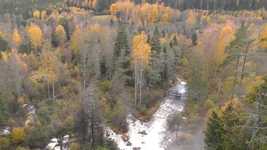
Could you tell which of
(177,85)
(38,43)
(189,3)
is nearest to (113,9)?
(189,3)

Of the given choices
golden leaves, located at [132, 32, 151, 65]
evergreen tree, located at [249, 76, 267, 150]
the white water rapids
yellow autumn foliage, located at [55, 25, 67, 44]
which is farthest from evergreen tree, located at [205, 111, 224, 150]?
yellow autumn foliage, located at [55, 25, 67, 44]

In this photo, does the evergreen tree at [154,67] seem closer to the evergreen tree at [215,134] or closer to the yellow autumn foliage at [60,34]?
the evergreen tree at [215,134]

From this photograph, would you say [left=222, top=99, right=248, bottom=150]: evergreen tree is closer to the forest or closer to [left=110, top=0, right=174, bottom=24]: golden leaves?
the forest

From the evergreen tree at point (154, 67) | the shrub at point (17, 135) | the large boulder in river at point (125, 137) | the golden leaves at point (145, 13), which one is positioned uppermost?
the golden leaves at point (145, 13)

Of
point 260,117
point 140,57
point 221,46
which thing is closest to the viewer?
point 260,117

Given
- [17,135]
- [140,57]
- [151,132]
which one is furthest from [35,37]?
[151,132]

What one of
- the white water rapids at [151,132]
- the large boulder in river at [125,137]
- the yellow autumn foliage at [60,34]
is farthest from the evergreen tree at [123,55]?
the yellow autumn foliage at [60,34]

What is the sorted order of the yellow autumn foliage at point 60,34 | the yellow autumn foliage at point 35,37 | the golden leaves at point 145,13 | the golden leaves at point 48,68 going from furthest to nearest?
the golden leaves at point 145,13 → the yellow autumn foliage at point 60,34 → the yellow autumn foliage at point 35,37 → the golden leaves at point 48,68

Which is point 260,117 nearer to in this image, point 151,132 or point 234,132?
point 234,132

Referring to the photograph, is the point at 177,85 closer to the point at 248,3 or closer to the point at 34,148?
the point at 34,148
